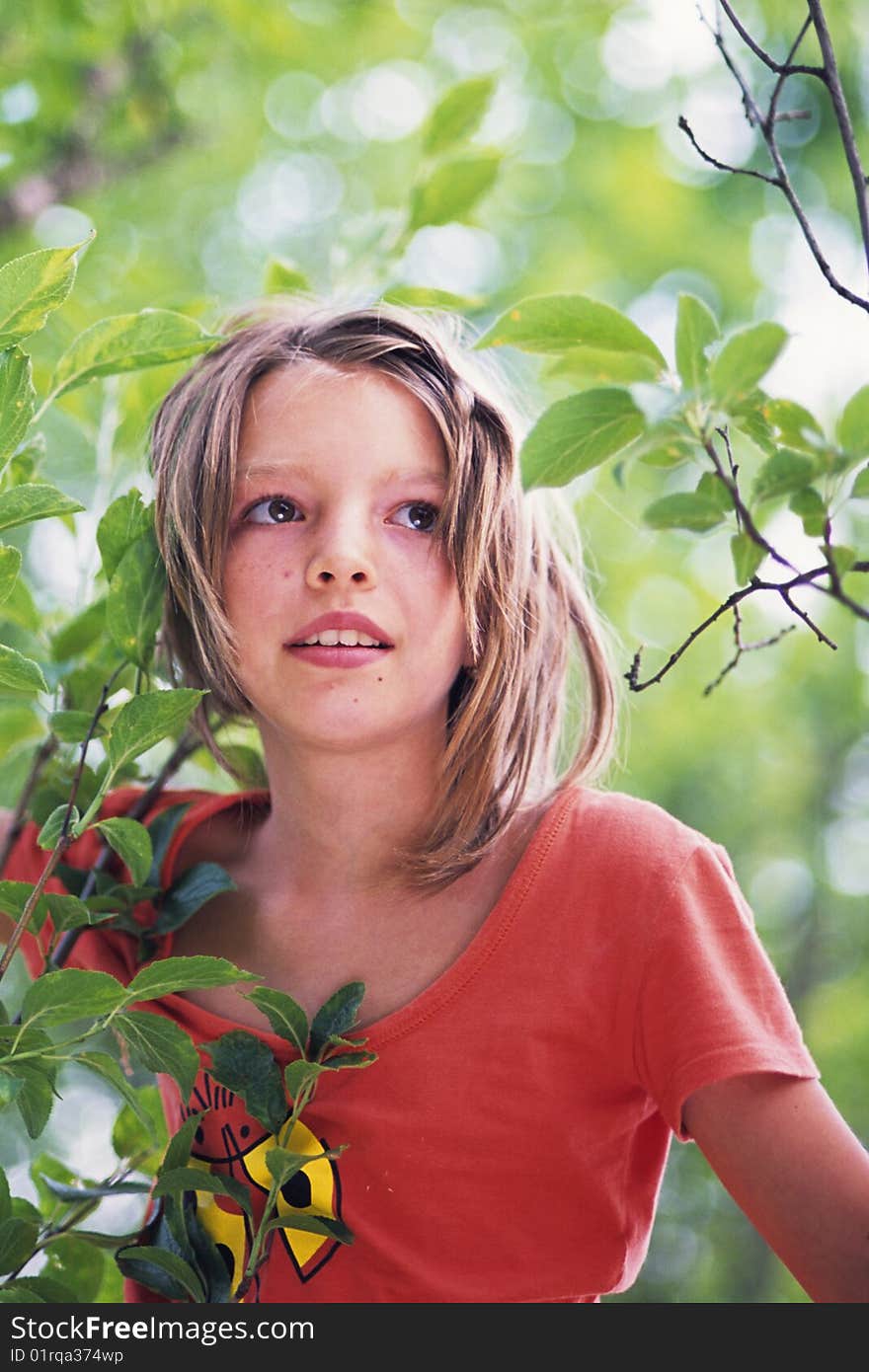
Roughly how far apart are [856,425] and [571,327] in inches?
5.3

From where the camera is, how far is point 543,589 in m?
1.01

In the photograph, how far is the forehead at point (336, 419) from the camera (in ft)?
2.87

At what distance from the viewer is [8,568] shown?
24.8 inches

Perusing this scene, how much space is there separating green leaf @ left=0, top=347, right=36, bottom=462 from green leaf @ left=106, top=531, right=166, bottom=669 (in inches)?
6.7

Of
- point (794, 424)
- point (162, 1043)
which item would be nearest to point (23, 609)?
point (162, 1043)

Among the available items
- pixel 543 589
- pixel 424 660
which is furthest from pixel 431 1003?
pixel 543 589

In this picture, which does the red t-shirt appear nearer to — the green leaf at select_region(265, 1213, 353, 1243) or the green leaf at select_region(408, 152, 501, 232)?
the green leaf at select_region(265, 1213, 353, 1243)

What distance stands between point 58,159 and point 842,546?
167 cm

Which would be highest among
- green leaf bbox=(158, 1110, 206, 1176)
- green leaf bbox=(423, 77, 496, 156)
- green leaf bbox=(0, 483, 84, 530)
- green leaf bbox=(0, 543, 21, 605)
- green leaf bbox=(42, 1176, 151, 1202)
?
green leaf bbox=(423, 77, 496, 156)

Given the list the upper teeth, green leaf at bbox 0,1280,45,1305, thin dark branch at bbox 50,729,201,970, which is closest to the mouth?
the upper teeth

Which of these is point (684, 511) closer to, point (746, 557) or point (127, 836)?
point (746, 557)

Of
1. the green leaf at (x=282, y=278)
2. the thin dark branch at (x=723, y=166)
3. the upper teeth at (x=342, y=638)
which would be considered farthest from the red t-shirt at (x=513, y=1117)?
the green leaf at (x=282, y=278)

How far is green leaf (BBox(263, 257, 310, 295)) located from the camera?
1.04 metres

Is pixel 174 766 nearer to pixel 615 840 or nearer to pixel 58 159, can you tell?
pixel 615 840
